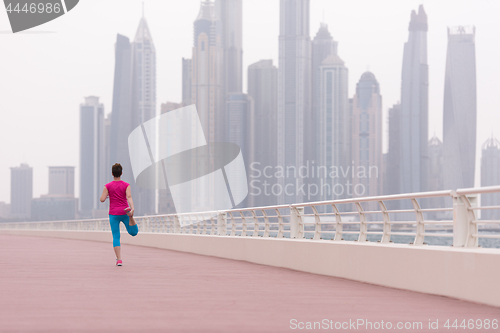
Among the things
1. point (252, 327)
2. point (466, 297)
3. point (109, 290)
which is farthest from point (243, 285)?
point (252, 327)

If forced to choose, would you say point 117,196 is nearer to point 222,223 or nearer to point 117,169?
point 117,169

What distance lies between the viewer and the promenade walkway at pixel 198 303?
6.47 meters

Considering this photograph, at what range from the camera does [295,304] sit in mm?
8148

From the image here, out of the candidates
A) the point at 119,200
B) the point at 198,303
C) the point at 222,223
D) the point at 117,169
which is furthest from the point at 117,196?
the point at 222,223

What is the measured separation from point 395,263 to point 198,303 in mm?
3548

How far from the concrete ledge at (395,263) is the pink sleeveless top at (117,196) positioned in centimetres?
343

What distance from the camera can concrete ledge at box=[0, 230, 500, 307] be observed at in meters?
8.45

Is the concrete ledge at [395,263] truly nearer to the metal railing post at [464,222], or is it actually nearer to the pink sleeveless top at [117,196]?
the metal railing post at [464,222]

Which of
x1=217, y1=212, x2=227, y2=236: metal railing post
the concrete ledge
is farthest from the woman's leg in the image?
x1=217, y1=212, x2=227, y2=236: metal railing post

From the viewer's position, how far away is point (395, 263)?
10523 millimetres

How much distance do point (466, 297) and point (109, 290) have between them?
14.2 feet

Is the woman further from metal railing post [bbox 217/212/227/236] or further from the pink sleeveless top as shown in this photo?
metal railing post [bbox 217/212/227/236]

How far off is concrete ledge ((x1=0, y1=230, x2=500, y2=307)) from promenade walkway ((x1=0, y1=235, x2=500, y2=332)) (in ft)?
0.73

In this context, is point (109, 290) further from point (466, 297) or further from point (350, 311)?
point (466, 297)
